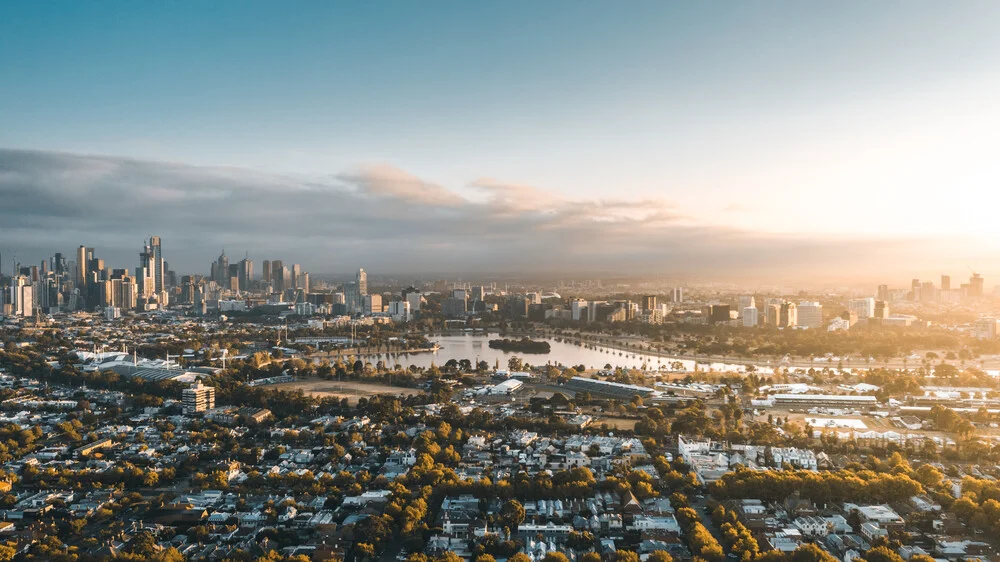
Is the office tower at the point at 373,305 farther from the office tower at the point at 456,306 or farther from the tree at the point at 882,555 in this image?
the tree at the point at 882,555

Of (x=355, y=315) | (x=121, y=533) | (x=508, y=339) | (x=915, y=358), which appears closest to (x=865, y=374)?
(x=915, y=358)

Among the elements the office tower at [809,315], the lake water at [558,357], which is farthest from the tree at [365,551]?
the office tower at [809,315]

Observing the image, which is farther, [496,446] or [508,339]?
[508,339]

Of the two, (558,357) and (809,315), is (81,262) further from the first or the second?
(809,315)

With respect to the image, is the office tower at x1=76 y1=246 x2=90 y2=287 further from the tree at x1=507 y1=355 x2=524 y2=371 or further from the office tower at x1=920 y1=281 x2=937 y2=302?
the office tower at x1=920 y1=281 x2=937 y2=302

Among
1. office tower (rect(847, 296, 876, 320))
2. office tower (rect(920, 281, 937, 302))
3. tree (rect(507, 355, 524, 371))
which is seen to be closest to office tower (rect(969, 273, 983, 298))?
office tower (rect(920, 281, 937, 302))

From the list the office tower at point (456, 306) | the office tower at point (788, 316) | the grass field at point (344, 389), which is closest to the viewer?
the grass field at point (344, 389)

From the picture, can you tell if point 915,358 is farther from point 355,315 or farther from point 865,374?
point 355,315
